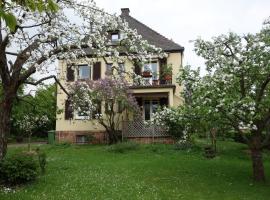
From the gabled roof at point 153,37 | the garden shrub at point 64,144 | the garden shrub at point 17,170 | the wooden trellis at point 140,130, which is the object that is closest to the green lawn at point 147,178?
the garden shrub at point 17,170

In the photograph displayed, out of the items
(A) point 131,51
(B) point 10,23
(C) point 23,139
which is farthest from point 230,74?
(C) point 23,139

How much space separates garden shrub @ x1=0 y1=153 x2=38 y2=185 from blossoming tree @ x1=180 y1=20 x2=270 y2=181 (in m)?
6.49

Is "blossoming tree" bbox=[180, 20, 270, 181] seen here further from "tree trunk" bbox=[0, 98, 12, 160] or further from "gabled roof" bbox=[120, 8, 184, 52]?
"gabled roof" bbox=[120, 8, 184, 52]

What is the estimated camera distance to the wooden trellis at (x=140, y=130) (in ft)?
102

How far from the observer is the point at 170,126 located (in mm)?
29094

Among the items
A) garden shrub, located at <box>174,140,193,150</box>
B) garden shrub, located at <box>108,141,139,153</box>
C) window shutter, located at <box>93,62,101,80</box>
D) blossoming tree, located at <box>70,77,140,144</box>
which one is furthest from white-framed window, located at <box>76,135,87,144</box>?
garden shrub, located at <box>174,140,193,150</box>

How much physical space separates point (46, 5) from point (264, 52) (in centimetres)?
1305

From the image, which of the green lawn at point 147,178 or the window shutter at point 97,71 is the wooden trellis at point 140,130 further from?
the green lawn at point 147,178

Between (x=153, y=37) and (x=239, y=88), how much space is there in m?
20.1

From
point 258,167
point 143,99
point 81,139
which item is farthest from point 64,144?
point 258,167

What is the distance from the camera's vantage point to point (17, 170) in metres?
15.0

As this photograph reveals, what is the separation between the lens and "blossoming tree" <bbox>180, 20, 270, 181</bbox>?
49.5 ft

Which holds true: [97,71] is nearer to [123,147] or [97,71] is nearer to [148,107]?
[148,107]

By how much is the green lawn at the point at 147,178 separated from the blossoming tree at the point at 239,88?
6.83 feet
